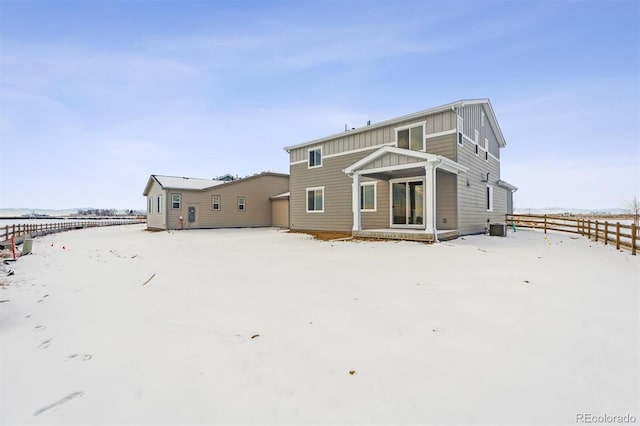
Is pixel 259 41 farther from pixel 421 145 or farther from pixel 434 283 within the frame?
pixel 434 283

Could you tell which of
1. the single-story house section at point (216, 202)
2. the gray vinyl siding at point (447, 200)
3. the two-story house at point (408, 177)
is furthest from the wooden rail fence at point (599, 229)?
the single-story house section at point (216, 202)

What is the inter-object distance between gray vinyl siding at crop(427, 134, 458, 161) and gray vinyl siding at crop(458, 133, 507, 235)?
1.65 feet

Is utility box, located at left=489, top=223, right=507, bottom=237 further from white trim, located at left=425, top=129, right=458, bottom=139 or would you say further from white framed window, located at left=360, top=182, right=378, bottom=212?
white framed window, located at left=360, top=182, right=378, bottom=212

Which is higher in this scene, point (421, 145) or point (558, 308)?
point (421, 145)

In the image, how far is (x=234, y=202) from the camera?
24.4 m

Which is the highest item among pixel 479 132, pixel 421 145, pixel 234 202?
pixel 479 132

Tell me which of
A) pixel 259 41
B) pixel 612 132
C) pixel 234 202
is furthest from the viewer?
pixel 234 202

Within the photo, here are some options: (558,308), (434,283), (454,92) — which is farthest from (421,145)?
(558,308)

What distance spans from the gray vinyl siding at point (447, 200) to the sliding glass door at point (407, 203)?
2.44ft

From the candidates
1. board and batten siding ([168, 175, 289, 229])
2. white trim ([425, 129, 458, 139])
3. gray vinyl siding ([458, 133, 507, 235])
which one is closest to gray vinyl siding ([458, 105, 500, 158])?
gray vinyl siding ([458, 133, 507, 235])

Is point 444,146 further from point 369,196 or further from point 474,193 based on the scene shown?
point 369,196

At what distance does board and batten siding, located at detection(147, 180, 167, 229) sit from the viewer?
21.9 m

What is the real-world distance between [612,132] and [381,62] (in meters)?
21.2

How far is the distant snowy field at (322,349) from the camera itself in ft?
6.25
